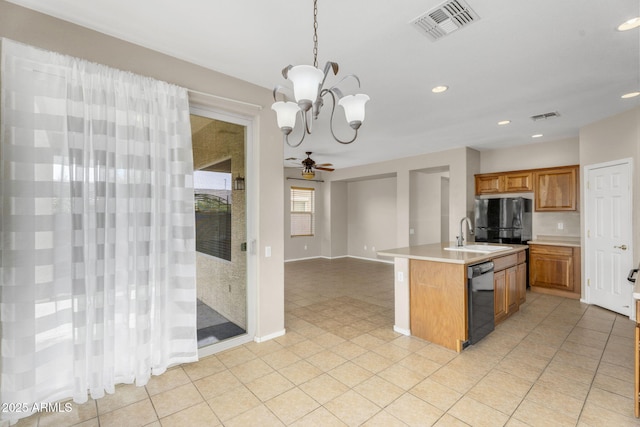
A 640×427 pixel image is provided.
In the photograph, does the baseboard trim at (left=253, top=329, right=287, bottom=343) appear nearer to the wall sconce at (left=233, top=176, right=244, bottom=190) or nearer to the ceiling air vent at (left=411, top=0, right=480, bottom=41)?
the wall sconce at (left=233, top=176, right=244, bottom=190)

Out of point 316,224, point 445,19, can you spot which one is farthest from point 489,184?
point 316,224

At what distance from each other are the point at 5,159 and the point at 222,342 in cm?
229

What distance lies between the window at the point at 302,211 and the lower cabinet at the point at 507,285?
597 centimetres

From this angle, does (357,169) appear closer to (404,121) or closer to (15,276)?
(404,121)

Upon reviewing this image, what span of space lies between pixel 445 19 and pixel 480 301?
8.81 ft

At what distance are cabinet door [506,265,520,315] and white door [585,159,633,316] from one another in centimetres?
142

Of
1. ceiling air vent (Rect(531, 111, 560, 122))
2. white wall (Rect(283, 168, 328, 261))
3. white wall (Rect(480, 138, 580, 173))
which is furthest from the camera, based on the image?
white wall (Rect(283, 168, 328, 261))

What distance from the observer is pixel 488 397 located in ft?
7.41

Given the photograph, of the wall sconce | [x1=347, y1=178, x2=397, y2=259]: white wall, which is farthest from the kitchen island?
[x1=347, y1=178, x2=397, y2=259]: white wall

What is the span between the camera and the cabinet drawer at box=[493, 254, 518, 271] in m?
3.51

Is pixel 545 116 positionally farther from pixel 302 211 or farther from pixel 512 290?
pixel 302 211

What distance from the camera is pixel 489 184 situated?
6.07 meters

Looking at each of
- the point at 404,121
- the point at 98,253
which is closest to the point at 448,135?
the point at 404,121

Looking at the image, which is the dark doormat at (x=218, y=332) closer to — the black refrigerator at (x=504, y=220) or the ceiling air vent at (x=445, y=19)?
the ceiling air vent at (x=445, y=19)
